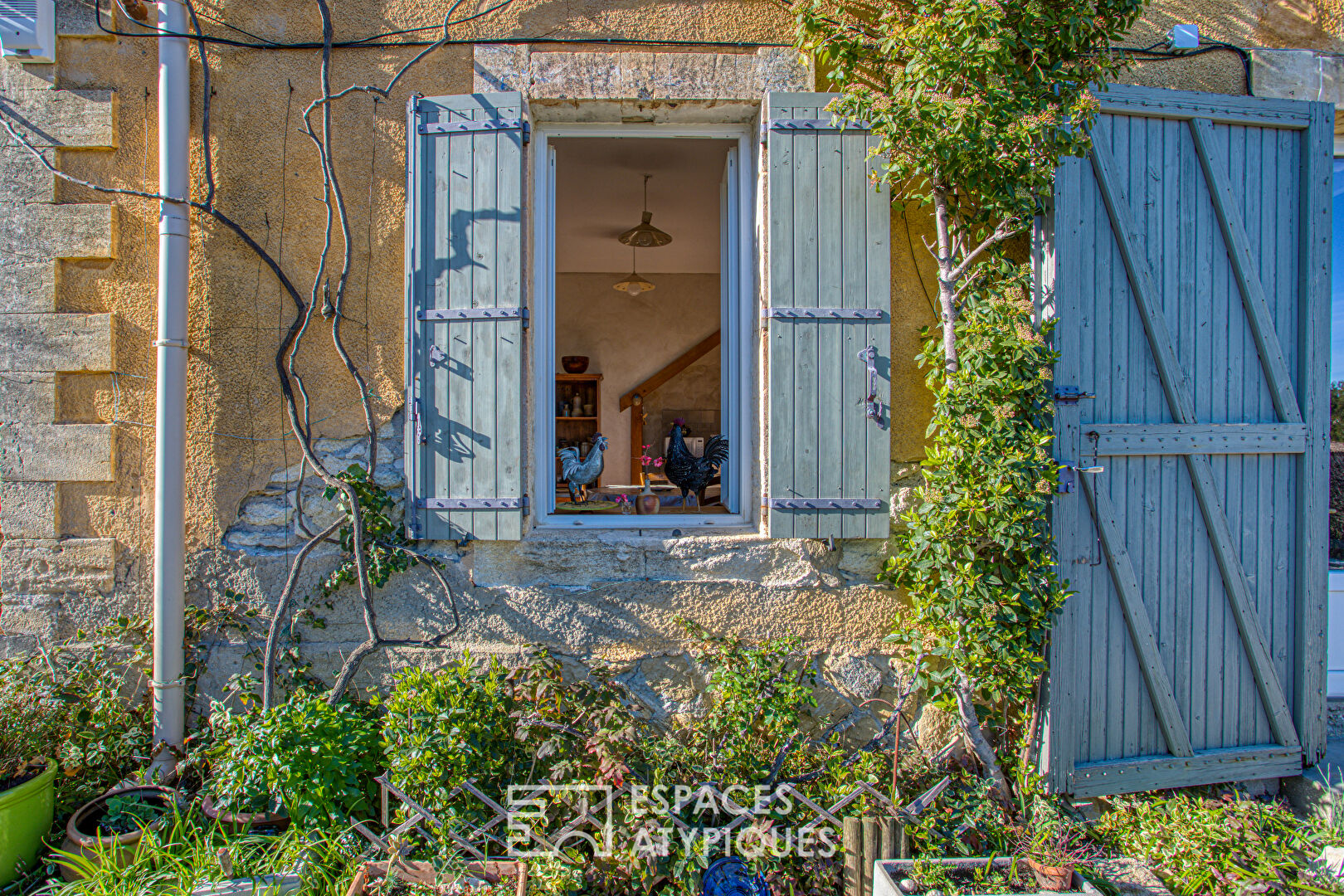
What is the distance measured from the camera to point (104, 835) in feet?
7.98

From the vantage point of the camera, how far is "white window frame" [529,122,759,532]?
2.99 m

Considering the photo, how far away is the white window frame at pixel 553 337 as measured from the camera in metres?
2.99

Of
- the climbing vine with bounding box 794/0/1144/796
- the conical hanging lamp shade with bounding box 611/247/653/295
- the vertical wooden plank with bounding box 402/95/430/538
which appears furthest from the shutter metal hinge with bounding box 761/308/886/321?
the conical hanging lamp shade with bounding box 611/247/653/295

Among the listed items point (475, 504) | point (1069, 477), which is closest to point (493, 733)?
point (475, 504)

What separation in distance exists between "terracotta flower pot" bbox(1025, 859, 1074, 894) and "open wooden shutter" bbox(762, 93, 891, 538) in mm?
1147

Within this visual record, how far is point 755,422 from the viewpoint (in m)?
2.99

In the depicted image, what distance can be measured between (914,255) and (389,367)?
2.06m

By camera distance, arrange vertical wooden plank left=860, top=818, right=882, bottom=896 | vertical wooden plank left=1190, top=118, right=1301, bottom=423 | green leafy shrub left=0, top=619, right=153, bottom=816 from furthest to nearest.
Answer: vertical wooden plank left=1190, top=118, right=1301, bottom=423
green leafy shrub left=0, top=619, right=153, bottom=816
vertical wooden plank left=860, top=818, right=882, bottom=896

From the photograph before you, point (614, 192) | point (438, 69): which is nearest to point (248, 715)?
point (438, 69)

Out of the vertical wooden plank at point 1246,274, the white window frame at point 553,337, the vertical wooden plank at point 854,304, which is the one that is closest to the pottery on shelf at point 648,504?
the white window frame at point 553,337

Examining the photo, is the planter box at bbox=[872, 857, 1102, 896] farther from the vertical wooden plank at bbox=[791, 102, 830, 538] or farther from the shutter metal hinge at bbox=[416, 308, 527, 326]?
the shutter metal hinge at bbox=[416, 308, 527, 326]

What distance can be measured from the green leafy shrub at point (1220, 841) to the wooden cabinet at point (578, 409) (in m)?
5.42

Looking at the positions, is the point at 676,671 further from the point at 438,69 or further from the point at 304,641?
the point at 438,69

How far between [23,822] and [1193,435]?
4220 millimetres
